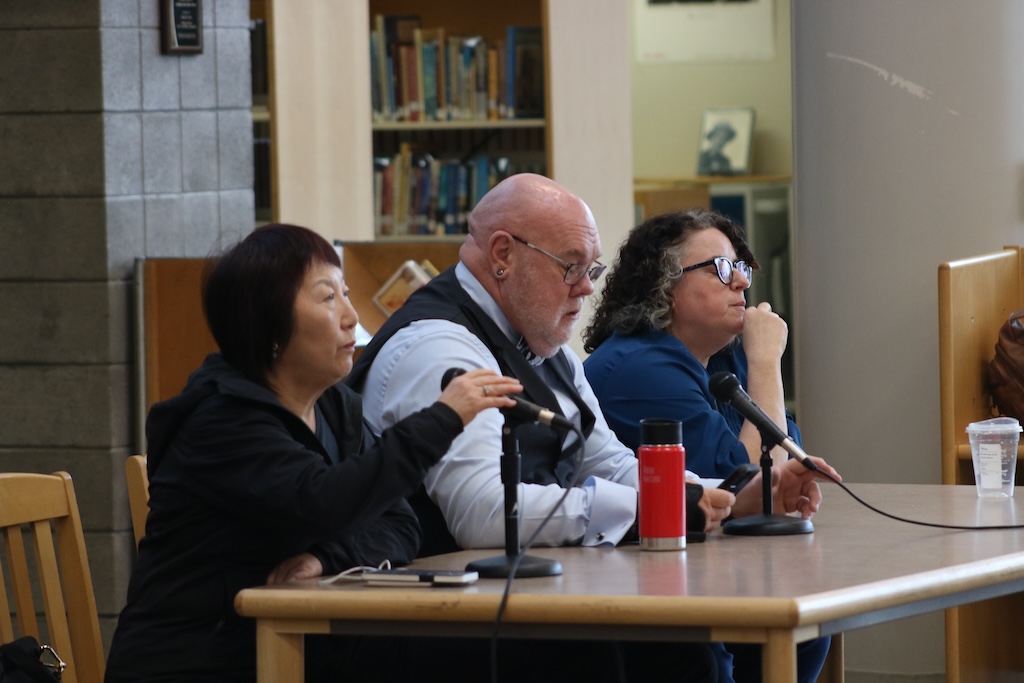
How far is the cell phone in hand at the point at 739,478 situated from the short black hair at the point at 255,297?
30.8 inches

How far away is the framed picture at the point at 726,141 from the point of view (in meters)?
8.36

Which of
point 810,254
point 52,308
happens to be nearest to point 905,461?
point 810,254

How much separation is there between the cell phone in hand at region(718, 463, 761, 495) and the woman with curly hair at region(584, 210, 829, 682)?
0.31 metres

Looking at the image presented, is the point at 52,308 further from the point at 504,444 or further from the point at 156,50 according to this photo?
the point at 504,444

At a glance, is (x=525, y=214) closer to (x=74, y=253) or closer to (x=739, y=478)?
(x=739, y=478)

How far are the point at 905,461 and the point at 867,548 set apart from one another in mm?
1945

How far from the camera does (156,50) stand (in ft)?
13.1

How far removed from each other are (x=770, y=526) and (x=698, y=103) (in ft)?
21.5

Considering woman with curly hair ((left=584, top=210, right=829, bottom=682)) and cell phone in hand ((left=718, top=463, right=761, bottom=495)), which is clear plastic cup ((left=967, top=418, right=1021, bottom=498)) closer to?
woman with curly hair ((left=584, top=210, right=829, bottom=682))

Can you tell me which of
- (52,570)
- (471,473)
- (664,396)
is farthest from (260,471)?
(664,396)

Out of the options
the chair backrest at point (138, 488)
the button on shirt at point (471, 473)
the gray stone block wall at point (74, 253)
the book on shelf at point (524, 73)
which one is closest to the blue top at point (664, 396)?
the button on shirt at point (471, 473)

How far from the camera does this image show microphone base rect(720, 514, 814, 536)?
232 centimetres

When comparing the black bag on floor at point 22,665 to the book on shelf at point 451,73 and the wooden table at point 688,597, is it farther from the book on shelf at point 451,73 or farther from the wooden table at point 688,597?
the book on shelf at point 451,73

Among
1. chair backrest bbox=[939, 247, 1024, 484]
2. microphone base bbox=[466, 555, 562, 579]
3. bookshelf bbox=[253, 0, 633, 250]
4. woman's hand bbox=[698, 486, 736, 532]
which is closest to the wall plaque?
bookshelf bbox=[253, 0, 633, 250]
